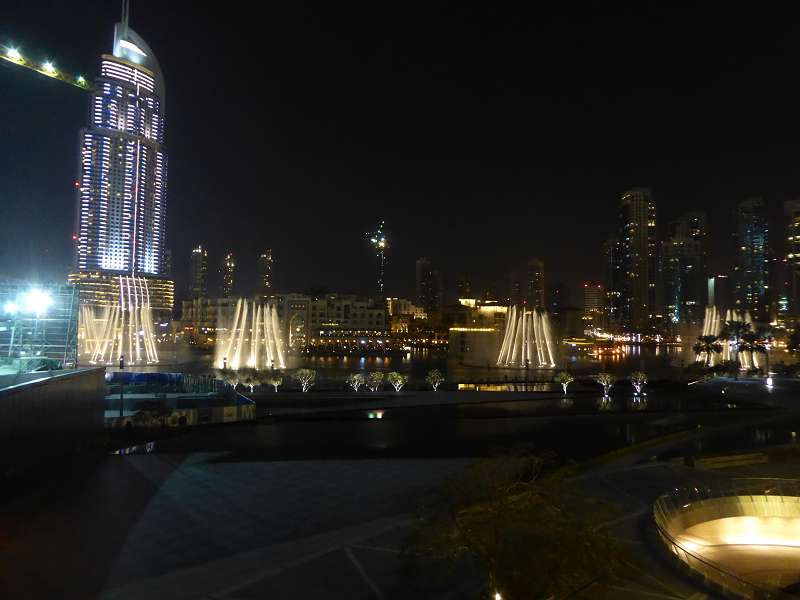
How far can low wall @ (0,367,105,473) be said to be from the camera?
10477 millimetres

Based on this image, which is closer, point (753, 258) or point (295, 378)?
point (295, 378)

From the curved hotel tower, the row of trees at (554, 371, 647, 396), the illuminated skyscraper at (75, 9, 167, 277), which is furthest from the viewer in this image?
the illuminated skyscraper at (75, 9, 167, 277)

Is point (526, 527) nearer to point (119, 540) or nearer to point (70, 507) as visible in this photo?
point (119, 540)

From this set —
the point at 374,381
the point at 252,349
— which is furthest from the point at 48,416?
the point at 252,349

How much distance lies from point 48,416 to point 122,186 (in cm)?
8695

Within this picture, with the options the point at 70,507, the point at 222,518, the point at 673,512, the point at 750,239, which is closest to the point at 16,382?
the point at 70,507

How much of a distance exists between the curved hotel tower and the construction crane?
105 feet

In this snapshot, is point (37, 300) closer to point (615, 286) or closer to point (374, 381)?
point (374, 381)

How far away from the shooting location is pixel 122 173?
88875 mm

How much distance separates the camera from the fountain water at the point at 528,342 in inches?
2453

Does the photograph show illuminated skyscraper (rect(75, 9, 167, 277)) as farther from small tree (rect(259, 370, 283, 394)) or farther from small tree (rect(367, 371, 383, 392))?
small tree (rect(367, 371, 383, 392))

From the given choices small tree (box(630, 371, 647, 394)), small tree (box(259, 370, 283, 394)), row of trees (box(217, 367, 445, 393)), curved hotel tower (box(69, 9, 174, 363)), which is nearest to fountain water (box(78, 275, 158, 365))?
curved hotel tower (box(69, 9, 174, 363))

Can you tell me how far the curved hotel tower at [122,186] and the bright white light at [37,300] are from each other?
208 feet

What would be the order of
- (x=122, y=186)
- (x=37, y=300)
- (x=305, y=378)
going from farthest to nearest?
1. (x=122, y=186)
2. (x=305, y=378)
3. (x=37, y=300)
